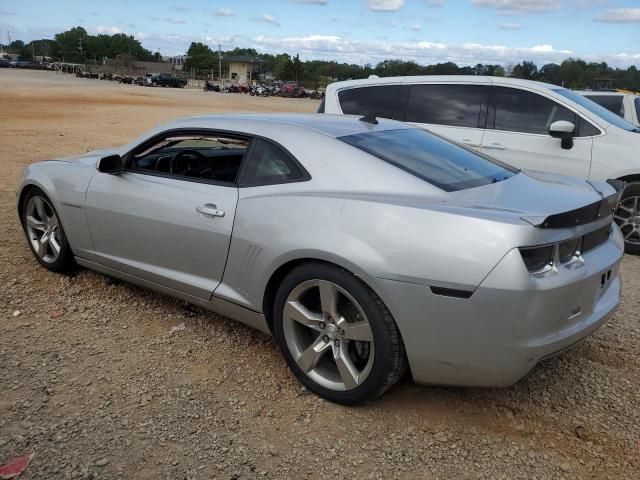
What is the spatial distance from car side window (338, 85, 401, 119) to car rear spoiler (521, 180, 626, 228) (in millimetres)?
4058

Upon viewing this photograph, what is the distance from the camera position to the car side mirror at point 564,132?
19.0 feet

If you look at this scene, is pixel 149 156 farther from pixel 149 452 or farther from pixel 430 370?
pixel 430 370

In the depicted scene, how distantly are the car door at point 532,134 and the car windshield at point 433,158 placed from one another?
2657 mm

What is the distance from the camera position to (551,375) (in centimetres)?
333

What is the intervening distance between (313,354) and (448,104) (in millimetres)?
4502

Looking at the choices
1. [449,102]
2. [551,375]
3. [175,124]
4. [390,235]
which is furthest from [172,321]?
[449,102]

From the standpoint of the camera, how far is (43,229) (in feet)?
15.4

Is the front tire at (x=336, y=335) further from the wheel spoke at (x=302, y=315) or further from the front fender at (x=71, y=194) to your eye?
the front fender at (x=71, y=194)

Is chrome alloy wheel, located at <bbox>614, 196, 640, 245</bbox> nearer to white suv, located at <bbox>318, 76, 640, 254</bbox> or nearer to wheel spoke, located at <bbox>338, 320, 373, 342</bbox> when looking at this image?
white suv, located at <bbox>318, 76, 640, 254</bbox>

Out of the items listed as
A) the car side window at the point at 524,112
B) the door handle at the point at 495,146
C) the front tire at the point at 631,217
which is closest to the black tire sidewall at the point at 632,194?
the front tire at the point at 631,217

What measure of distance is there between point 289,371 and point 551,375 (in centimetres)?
150

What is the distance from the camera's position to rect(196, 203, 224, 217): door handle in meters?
3.31

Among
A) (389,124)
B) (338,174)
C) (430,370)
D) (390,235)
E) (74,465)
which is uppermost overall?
(389,124)

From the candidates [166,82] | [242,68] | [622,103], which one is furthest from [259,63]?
[622,103]
